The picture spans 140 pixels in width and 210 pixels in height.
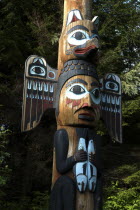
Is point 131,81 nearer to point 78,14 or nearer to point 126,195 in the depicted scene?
point 126,195

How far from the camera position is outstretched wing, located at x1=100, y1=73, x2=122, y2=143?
4.86 metres

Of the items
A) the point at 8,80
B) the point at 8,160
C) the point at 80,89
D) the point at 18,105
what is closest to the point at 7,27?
the point at 8,80

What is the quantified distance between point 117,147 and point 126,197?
3833 millimetres

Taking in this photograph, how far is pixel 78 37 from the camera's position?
4.65 metres

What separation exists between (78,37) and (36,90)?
1133 millimetres

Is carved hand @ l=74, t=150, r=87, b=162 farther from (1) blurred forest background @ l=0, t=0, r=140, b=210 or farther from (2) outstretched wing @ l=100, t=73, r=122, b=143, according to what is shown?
(1) blurred forest background @ l=0, t=0, r=140, b=210

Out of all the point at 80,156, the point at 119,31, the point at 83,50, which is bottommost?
the point at 80,156

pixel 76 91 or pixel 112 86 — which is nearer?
pixel 76 91

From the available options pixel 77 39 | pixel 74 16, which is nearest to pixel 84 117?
pixel 77 39

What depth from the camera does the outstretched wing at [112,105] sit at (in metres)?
4.86

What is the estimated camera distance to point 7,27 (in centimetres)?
826

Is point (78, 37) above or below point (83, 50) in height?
above

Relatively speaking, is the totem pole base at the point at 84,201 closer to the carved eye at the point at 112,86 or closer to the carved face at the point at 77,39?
the carved eye at the point at 112,86

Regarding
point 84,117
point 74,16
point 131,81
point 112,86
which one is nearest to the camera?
point 84,117
